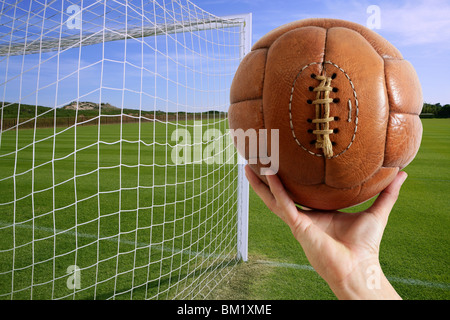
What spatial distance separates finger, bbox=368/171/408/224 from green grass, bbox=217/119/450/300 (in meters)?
1.75

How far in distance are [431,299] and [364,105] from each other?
8.27 feet

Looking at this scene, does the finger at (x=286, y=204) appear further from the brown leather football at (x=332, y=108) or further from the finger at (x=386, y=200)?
the finger at (x=386, y=200)

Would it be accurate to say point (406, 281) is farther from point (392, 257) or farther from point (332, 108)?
point (332, 108)

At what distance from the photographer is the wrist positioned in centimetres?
122

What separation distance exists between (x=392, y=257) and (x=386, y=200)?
2722mm

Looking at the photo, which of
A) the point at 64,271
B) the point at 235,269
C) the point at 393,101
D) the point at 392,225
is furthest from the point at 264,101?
the point at 392,225

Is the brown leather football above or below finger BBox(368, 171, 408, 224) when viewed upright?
above

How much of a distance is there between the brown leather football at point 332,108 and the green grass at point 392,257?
75.4 inches

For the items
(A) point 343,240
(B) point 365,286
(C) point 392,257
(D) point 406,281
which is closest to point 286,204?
(A) point 343,240

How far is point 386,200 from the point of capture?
5.09 ft

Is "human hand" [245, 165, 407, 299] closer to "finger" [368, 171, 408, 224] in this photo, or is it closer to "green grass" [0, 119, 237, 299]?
"finger" [368, 171, 408, 224]

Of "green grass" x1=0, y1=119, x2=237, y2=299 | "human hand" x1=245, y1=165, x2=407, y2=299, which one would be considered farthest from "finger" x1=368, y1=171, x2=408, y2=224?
"green grass" x1=0, y1=119, x2=237, y2=299
